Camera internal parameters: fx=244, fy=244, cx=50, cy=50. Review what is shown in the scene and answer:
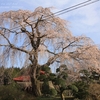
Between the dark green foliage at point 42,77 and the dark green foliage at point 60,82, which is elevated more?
the dark green foliage at point 42,77

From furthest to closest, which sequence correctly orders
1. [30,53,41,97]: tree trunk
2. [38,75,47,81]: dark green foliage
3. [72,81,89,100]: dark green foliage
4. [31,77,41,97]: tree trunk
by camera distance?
[31,77,41,97]: tree trunk, [38,75,47,81]: dark green foliage, [30,53,41,97]: tree trunk, [72,81,89,100]: dark green foliage

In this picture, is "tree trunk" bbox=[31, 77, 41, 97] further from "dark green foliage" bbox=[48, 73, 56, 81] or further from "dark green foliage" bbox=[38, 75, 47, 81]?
"dark green foliage" bbox=[48, 73, 56, 81]

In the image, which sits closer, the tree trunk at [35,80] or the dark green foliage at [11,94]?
the dark green foliage at [11,94]

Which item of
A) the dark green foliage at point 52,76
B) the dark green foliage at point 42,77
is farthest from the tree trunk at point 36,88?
the dark green foliage at point 52,76

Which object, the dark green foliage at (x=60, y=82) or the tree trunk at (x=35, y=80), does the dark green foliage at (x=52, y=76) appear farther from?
the tree trunk at (x=35, y=80)

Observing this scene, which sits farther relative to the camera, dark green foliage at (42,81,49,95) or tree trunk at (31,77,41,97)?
tree trunk at (31,77,41,97)

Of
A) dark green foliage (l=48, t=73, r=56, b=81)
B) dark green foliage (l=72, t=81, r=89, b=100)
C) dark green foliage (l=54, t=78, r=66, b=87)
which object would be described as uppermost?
dark green foliage (l=48, t=73, r=56, b=81)

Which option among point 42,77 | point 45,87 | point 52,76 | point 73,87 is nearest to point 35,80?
point 42,77

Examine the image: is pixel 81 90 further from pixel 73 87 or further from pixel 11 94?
pixel 11 94

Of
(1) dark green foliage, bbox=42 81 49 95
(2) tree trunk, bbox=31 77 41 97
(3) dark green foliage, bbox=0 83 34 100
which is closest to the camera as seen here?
(3) dark green foliage, bbox=0 83 34 100

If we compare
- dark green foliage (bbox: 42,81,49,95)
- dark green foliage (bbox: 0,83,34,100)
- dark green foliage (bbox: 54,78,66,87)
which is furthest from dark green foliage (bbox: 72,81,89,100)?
dark green foliage (bbox: 0,83,34,100)

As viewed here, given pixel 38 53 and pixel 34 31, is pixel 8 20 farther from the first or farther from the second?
pixel 38 53

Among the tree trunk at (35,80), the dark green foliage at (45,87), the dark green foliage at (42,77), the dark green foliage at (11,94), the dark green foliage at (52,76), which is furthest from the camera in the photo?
the dark green foliage at (42,77)

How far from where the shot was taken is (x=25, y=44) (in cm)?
1883
